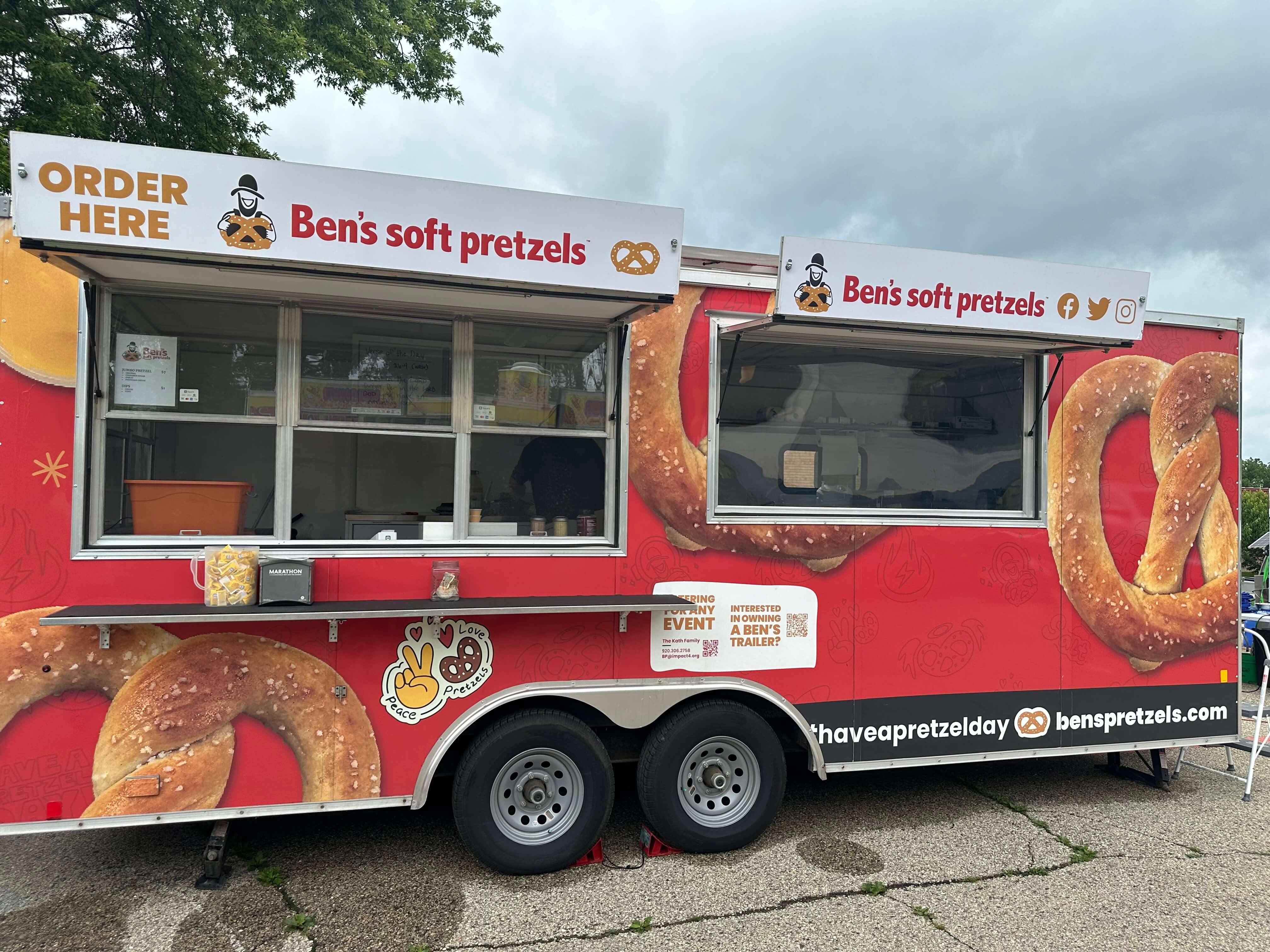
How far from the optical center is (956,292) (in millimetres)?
4273

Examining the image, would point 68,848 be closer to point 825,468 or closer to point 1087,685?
point 825,468

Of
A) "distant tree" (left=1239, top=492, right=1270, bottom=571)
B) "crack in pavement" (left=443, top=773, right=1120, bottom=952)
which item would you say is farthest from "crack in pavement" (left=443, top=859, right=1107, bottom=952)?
"distant tree" (left=1239, top=492, right=1270, bottom=571)

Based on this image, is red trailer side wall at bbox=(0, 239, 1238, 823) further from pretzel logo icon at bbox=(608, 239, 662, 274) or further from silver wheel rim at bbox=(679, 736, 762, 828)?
pretzel logo icon at bbox=(608, 239, 662, 274)

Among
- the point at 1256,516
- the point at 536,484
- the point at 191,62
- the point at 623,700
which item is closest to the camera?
the point at 623,700

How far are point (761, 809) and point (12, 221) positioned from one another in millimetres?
4499

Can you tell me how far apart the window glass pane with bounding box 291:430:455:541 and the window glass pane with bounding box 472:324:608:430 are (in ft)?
1.10

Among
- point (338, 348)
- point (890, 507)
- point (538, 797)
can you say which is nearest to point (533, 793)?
point (538, 797)

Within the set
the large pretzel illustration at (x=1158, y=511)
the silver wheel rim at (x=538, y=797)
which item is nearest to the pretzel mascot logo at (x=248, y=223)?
the silver wheel rim at (x=538, y=797)

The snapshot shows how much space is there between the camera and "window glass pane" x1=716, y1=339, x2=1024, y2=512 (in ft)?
14.8

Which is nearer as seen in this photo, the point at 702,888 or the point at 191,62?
the point at 702,888

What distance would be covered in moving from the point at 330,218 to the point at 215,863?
2.96m

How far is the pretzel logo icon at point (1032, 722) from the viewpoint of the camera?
4.72 m

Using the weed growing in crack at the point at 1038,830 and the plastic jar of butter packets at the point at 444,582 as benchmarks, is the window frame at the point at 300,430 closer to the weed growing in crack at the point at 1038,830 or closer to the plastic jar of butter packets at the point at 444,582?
the plastic jar of butter packets at the point at 444,582

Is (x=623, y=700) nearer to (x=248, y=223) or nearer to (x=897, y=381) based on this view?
(x=897, y=381)
